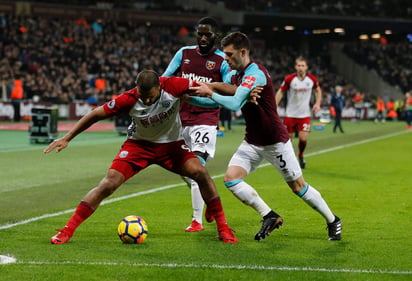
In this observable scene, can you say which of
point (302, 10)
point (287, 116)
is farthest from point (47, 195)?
point (302, 10)

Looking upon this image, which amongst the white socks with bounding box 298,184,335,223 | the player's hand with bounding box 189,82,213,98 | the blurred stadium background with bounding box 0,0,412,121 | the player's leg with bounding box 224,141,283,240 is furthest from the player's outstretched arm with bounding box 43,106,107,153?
the blurred stadium background with bounding box 0,0,412,121

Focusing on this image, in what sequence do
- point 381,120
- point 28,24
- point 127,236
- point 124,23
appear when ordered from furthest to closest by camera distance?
point 124,23 → point 381,120 → point 28,24 → point 127,236

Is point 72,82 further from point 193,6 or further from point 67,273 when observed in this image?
Answer: point 67,273

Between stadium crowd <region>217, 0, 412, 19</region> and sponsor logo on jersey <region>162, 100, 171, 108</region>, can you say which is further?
stadium crowd <region>217, 0, 412, 19</region>

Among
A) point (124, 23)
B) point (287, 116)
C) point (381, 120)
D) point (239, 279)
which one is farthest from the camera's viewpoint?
point (124, 23)

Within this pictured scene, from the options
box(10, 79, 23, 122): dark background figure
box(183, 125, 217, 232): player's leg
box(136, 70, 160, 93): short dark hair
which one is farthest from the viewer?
box(10, 79, 23, 122): dark background figure

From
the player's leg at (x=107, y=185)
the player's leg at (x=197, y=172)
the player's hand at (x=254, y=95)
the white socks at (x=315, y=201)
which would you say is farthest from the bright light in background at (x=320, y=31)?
the player's hand at (x=254, y=95)

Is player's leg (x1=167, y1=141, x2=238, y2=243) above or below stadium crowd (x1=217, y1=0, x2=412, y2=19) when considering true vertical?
below

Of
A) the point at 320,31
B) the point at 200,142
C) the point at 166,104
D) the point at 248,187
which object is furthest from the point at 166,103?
the point at 320,31

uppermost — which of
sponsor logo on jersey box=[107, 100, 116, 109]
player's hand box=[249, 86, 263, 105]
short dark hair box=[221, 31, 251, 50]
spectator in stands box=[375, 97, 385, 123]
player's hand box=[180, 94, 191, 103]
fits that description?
short dark hair box=[221, 31, 251, 50]

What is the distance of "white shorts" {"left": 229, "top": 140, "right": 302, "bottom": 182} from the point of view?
8.83 meters

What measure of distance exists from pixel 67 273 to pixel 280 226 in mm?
3455

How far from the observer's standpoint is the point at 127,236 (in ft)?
27.6

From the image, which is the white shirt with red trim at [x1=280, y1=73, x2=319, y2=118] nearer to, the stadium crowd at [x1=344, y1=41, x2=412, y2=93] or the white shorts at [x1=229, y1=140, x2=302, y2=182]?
the white shorts at [x1=229, y1=140, x2=302, y2=182]
